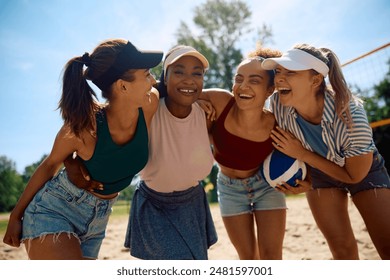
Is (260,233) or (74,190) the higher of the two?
(74,190)

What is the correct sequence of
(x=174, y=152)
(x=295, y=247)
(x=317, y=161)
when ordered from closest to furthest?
1. (x=174, y=152)
2. (x=317, y=161)
3. (x=295, y=247)

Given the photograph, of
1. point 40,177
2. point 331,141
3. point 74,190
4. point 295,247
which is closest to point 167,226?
point 74,190

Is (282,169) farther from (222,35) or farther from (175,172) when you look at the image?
(222,35)

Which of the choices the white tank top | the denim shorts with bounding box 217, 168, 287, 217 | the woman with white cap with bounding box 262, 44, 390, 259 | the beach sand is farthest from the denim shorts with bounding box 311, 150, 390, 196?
the beach sand

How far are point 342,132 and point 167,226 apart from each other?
1.24 metres

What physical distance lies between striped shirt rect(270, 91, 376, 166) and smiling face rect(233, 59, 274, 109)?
248mm

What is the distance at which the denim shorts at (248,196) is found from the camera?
2.43 meters

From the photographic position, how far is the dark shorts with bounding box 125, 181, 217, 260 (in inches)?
82.0

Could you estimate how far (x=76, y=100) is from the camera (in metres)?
1.78

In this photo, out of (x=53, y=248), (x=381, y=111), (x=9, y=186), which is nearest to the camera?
(x=53, y=248)

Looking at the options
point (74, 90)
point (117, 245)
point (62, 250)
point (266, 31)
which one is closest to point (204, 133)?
point (74, 90)

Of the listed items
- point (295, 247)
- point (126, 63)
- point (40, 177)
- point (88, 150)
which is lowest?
point (295, 247)

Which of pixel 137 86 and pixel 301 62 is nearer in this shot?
pixel 137 86
